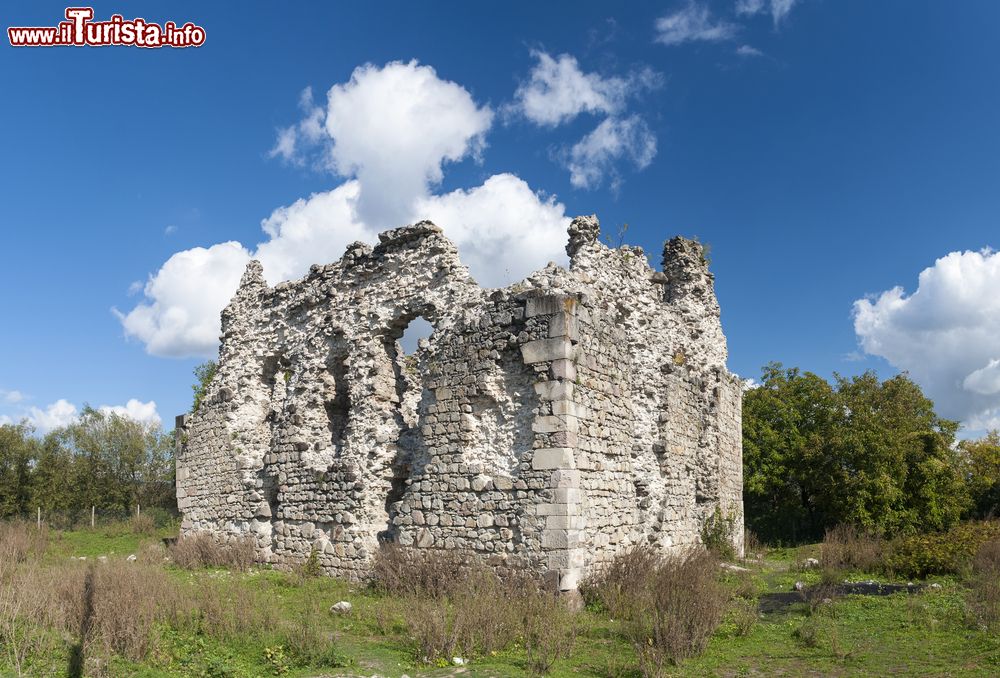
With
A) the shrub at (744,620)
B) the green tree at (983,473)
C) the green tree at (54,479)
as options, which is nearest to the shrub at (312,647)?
the shrub at (744,620)

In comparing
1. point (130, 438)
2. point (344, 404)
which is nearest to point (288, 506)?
point (344, 404)

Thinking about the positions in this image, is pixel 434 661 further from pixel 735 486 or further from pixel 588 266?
pixel 735 486

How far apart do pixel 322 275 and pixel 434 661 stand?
29.9 feet

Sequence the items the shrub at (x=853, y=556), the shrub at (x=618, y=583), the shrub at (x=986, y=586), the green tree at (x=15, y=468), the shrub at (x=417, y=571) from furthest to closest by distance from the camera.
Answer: the green tree at (x=15, y=468)
the shrub at (x=853, y=556)
the shrub at (x=417, y=571)
the shrub at (x=618, y=583)
the shrub at (x=986, y=586)

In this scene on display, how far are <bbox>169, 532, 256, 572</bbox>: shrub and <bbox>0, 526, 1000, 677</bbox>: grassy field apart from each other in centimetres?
400

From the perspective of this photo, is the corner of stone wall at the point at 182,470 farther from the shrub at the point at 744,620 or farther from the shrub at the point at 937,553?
the shrub at the point at 937,553

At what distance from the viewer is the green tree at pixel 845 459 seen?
22.3 m

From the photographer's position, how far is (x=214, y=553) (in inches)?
567

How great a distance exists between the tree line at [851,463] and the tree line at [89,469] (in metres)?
25.0

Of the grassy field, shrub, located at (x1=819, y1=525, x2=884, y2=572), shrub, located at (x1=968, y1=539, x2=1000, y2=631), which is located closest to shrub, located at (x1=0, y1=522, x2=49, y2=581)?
the grassy field

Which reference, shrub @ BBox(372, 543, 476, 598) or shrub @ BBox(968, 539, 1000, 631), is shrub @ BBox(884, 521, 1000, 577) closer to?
shrub @ BBox(968, 539, 1000, 631)

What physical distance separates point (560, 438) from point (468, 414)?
166 cm

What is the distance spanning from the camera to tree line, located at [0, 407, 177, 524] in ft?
108

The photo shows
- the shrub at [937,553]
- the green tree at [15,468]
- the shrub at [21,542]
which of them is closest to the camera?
the shrub at [937,553]
